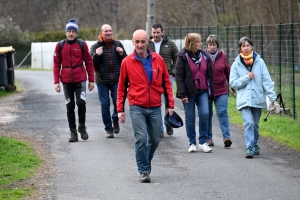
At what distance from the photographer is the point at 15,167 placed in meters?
9.83

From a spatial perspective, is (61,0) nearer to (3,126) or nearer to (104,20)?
(104,20)

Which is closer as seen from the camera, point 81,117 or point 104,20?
point 81,117

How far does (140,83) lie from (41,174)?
1745 mm

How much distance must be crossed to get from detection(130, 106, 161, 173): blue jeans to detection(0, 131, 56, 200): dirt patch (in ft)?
3.53

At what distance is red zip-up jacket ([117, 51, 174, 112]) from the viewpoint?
28.4ft

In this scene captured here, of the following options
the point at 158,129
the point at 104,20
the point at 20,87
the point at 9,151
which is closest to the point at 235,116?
the point at 9,151

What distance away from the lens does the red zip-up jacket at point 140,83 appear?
8648 mm

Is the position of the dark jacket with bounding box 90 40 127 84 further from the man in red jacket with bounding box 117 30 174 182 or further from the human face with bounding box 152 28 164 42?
the man in red jacket with bounding box 117 30 174 182

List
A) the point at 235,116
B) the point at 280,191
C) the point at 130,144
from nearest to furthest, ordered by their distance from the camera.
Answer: the point at 280,191
the point at 130,144
the point at 235,116

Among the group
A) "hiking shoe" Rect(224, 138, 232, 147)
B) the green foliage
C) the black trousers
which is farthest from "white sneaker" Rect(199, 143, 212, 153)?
the green foliage

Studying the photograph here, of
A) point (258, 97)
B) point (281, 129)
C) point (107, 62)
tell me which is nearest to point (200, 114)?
point (258, 97)

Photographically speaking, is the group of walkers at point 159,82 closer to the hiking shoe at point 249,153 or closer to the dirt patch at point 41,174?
the hiking shoe at point 249,153

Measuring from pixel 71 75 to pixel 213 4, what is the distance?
33.9 m

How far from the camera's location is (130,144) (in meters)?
11.9
